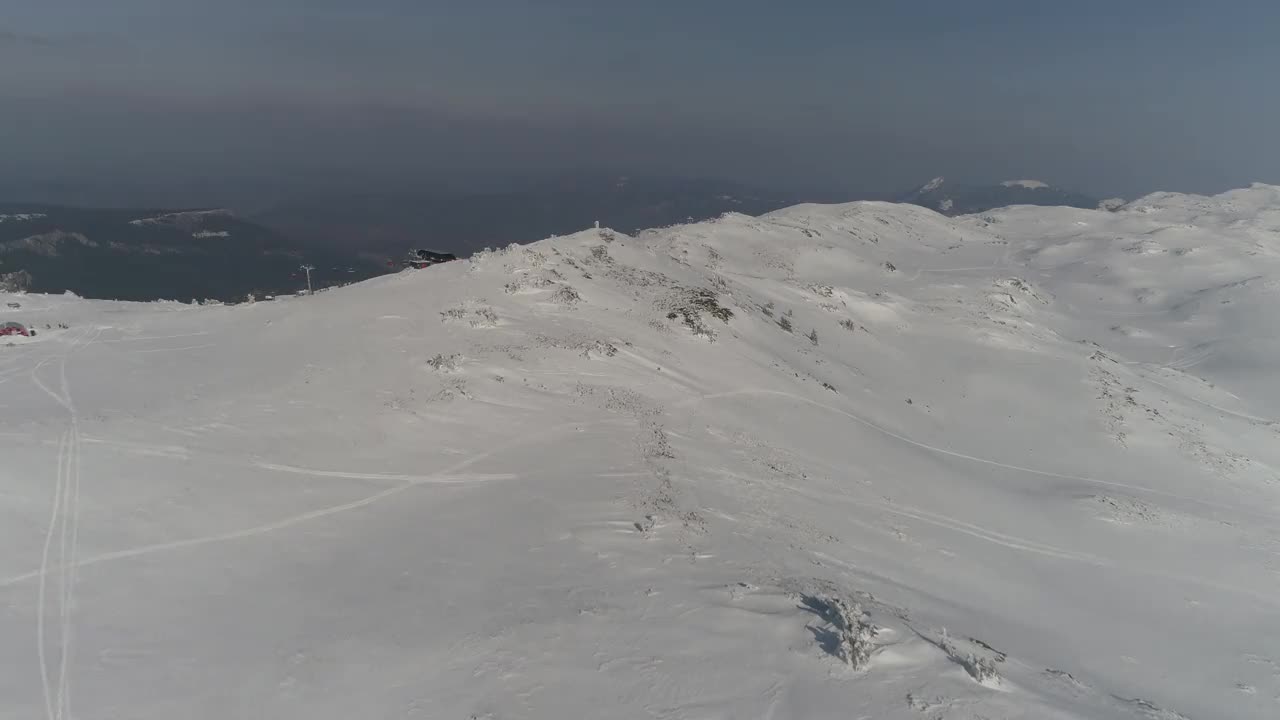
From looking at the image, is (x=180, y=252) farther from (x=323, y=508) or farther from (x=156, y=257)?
(x=323, y=508)

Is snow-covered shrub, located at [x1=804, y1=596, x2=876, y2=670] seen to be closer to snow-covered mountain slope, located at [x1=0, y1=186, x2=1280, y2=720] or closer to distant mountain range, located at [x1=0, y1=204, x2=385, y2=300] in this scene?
snow-covered mountain slope, located at [x1=0, y1=186, x2=1280, y2=720]

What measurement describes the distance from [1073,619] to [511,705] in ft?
43.2

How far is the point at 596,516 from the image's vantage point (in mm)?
13008

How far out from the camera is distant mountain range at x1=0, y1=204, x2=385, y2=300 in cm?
9112

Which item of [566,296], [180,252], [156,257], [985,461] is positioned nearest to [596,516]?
[566,296]

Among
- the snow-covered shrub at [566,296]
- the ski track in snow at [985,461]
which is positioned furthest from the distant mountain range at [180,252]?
the ski track in snow at [985,461]

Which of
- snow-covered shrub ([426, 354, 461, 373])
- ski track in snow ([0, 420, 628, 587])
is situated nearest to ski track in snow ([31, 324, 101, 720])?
ski track in snow ([0, 420, 628, 587])

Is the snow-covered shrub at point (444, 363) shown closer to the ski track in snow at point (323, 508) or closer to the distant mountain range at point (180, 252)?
the ski track in snow at point (323, 508)

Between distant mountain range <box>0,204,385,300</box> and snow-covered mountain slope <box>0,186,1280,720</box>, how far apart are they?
231ft

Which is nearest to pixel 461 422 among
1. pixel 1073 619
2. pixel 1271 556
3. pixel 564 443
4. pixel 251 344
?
pixel 564 443

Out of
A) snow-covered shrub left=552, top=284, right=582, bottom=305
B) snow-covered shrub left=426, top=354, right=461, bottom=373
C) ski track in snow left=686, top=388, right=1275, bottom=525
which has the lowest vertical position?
ski track in snow left=686, top=388, right=1275, bottom=525

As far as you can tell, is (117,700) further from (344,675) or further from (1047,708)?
(1047,708)

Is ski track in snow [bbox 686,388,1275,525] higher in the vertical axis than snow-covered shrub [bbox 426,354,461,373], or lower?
lower

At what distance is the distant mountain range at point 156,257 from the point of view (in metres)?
91.1
